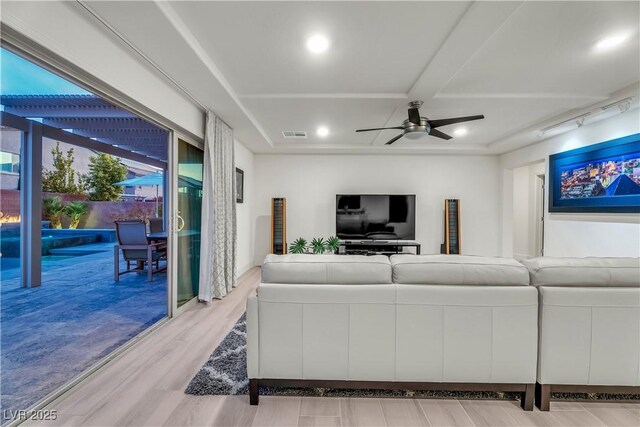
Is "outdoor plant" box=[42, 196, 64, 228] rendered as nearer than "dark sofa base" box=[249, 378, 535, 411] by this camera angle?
No

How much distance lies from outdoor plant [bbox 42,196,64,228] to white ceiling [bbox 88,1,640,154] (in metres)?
6.97

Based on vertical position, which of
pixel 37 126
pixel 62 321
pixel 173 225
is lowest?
pixel 62 321

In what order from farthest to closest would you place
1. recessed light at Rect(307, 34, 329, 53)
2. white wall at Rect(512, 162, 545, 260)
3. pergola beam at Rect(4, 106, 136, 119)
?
white wall at Rect(512, 162, 545, 260) → pergola beam at Rect(4, 106, 136, 119) → recessed light at Rect(307, 34, 329, 53)

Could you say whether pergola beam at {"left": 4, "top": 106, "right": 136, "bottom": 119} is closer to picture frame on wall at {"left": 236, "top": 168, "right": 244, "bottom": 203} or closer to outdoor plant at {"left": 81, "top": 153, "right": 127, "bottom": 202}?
picture frame on wall at {"left": 236, "top": 168, "right": 244, "bottom": 203}

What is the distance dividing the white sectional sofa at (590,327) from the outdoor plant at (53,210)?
1014 centimetres

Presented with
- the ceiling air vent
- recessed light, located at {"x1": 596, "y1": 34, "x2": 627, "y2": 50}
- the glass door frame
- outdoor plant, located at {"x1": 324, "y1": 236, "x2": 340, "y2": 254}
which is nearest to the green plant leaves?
outdoor plant, located at {"x1": 324, "y1": 236, "x2": 340, "y2": 254}

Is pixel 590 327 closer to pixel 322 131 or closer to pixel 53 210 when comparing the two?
pixel 322 131

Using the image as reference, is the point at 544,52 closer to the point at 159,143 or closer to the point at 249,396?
the point at 249,396

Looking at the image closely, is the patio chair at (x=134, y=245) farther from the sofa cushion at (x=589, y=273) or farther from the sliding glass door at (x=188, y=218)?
the sofa cushion at (x=589, y=273)

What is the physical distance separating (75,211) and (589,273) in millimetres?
10804

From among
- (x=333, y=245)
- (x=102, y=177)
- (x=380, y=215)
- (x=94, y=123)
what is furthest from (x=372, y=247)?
(x=102, y=177)

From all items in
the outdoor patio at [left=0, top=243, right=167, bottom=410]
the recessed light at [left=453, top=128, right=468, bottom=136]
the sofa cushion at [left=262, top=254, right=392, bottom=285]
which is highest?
the recessed light at [left=453, top=128, right=468, bottom=136]

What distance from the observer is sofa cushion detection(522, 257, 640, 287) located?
59.2 inches

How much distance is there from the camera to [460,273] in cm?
153
